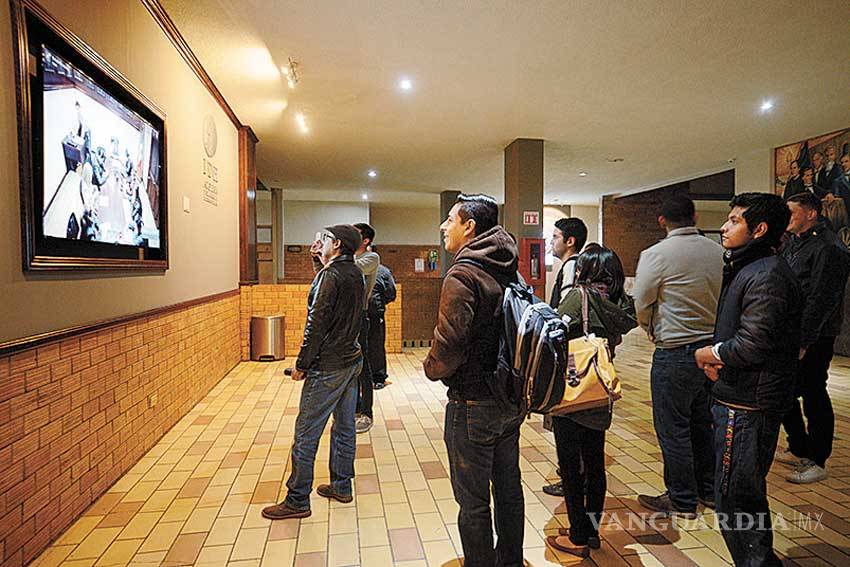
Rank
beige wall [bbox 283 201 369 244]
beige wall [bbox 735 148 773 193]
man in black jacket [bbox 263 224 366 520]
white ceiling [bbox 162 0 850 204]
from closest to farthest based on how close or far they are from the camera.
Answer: man in black jacket [bbox 263 224 366 520], white ceiling [bbox 162 0 850 204], beige wall [bbox 735 148 773 193], beige wall [bbox 283 201 369 244]

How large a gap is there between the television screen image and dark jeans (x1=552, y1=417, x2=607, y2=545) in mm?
2499

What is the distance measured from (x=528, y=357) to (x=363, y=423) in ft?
8.75

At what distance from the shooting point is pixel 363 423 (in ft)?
13.0

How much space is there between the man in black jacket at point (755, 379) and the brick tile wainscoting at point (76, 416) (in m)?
2.75

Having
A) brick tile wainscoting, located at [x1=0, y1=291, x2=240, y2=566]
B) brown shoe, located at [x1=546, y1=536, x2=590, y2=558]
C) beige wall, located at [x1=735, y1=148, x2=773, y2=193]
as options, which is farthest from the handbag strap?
beige wall, located at [x1=735, y1=148, x2=773, y2=193]

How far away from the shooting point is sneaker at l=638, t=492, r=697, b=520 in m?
2.47

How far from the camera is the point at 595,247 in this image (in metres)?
2.39

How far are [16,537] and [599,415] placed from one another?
2.48 meters

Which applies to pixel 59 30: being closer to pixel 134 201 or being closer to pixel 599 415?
pixel 134 201

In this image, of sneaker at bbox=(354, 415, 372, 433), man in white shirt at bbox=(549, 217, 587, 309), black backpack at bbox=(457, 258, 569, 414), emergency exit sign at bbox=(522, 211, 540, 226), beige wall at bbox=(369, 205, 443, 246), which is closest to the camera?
black backpack at bbox=(457, 258, 569, 414)

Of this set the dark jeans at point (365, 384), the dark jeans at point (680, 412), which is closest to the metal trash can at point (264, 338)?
the dark jeans at point (365, 384)

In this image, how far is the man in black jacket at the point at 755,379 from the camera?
1645mm

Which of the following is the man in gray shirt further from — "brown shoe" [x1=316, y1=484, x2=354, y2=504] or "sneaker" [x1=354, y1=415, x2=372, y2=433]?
"sneaker" [x1=354, y1=415, x2=372, y2=433]

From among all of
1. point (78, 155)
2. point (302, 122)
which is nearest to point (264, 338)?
point (302, 122)
